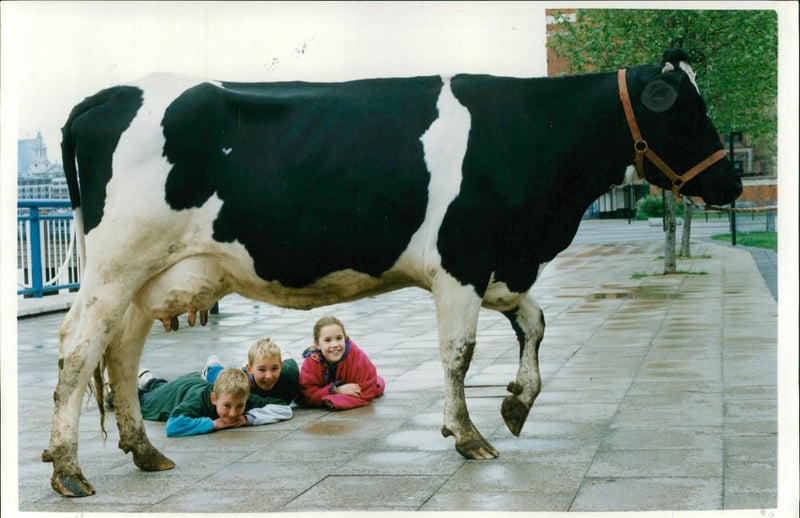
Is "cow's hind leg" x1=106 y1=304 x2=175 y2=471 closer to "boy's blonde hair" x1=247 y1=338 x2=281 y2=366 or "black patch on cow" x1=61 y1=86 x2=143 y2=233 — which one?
"black patch on cow" x1=61 y1=86 x2=143 y2=233

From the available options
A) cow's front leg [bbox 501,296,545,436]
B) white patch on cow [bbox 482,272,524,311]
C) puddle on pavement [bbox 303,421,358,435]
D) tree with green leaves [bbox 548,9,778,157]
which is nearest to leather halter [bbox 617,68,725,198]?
white patch on cow [bbox 482,272,524,311]

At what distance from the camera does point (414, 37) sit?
575 cm

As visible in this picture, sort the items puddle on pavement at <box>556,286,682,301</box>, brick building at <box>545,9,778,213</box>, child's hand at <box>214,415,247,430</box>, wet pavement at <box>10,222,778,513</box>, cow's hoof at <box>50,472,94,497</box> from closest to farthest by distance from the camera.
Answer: wet pavement at <box>10,222,778,513</box>
cow's hoof at <box>50,472,94,497</box>
child's hand at <box>214,415,247,430</box>
brick building at <box>545,9,778,213</box>
puddle on pavement at <box>556,286,682,301</box>

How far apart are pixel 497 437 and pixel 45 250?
443 inches

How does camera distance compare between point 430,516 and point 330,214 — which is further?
point 330,214

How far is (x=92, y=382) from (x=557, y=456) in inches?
102

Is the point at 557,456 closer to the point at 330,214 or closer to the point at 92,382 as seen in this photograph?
the point at 330,214

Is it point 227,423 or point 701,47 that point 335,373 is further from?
point 701,47

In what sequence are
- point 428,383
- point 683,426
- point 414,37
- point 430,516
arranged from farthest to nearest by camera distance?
point 428,383 < point 683,426 < point 414,37 < point 430,516

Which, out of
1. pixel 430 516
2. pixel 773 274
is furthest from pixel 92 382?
pixel 773 274

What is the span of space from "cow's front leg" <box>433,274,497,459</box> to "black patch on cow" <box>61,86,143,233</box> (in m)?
1.87

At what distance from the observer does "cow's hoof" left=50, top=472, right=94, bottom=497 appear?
5480 millimetres

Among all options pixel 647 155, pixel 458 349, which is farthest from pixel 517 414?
pixel 647 155

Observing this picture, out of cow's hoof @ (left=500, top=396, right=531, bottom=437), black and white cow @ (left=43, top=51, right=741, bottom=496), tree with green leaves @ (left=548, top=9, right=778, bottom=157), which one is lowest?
cow's hoof @ (left=500, top=396, right=531, bottom=437)
